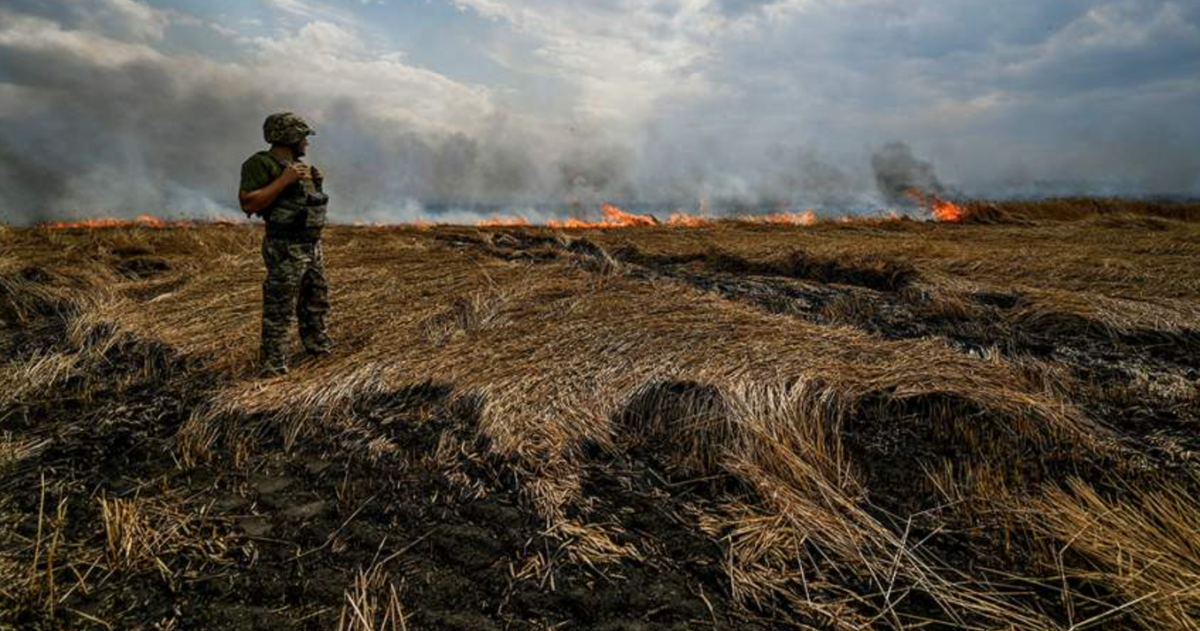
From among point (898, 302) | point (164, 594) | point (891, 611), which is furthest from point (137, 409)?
point (898, 302)

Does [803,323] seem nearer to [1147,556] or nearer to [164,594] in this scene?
[1147,556]

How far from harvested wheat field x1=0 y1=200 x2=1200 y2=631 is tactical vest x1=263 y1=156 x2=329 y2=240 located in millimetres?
1120

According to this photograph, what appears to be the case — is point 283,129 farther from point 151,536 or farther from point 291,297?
point 151,536

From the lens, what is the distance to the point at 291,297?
515 centimetres

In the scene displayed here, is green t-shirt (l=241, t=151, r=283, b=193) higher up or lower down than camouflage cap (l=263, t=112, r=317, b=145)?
lower down

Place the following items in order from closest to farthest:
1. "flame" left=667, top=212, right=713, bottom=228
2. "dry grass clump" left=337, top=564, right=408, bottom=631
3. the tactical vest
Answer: "dry grass clump" left=337, top=564, right=408, bottom=631, the tactical vest, "flame" left=667, top=212, right=713, bottom=228

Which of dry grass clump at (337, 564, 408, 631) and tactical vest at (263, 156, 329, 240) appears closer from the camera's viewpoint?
dry grass clump at (337, 564, 408, 631)

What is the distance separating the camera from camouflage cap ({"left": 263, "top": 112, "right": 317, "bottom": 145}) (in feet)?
16.6

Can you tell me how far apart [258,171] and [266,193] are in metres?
0.20

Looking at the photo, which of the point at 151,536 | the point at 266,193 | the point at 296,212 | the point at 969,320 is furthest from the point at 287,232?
the point at 969,320

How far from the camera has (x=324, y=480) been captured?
3.41 m

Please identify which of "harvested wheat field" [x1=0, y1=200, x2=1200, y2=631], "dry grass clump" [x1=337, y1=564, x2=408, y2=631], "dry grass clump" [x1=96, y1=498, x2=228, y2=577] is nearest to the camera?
"dry grass clump" [x1=337, y1=564, x2=408, y2=631]

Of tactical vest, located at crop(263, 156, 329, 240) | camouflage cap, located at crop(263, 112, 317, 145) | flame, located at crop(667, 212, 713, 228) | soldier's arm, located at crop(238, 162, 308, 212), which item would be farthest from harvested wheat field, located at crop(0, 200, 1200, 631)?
flame, located at crop(667, 212, 713, 228)

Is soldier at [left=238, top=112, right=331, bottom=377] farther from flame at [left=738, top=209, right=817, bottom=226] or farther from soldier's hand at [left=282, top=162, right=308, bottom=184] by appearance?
flame at [left=738, top=209, right=817, bottom=226]
